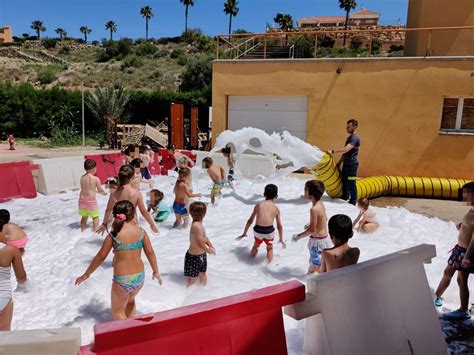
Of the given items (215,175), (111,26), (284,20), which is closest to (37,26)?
(111,26)

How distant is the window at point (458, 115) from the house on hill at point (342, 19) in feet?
164

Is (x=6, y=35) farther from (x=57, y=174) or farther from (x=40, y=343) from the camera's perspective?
(x=40, y=343)

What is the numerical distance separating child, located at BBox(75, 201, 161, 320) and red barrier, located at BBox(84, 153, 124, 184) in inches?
327

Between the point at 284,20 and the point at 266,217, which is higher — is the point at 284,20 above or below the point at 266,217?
above

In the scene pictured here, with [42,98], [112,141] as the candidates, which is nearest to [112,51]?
[42,98]

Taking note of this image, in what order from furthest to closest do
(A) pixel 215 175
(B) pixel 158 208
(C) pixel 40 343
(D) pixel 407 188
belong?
(D) pixel 407 188, (A) pixel 215 175, (B) pixel 158 208, (C) pixel 40 343

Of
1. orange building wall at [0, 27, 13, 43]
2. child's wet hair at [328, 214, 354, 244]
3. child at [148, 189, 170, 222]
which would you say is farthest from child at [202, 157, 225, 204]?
orange building wall at [0, 27, 13, 43]

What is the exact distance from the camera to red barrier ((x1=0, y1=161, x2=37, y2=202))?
959 cm

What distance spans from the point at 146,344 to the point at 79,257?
4.23 m

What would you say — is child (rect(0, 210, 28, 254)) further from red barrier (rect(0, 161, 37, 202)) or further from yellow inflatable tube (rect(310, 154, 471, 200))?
yellow inflatable tube (rect(310, 154, 471, 200))

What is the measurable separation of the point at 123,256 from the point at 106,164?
8.76 metres

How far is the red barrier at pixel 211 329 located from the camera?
2.43 m

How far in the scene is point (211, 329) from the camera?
2.71 meters

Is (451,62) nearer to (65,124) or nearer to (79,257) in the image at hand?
(79,257)
